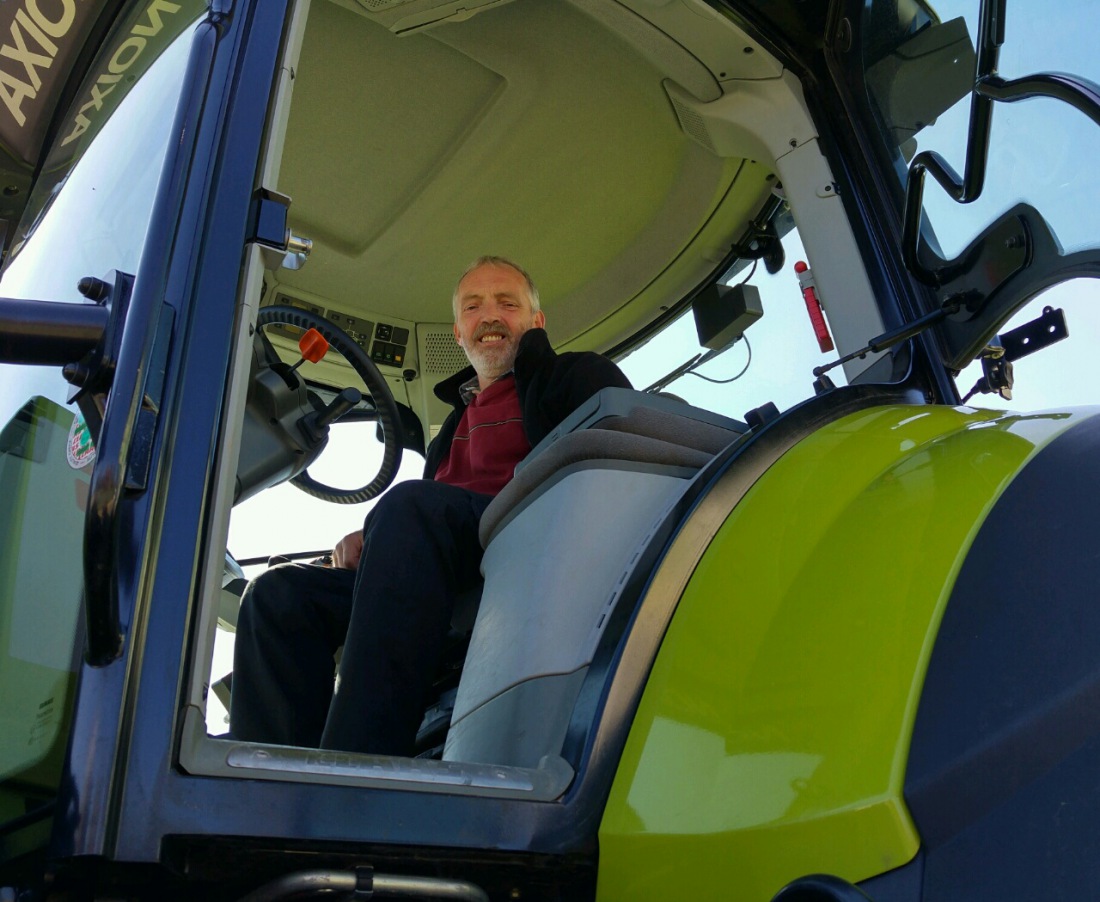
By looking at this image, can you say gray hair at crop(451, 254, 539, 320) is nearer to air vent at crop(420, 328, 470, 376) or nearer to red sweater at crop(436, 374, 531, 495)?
red sweater at crop(436, 374, 531, 495)

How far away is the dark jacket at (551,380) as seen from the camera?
2012 millimetres

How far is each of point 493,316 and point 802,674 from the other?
5.47ft

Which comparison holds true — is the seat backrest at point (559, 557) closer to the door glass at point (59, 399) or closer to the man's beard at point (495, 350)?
the door glass at point (59, 399)

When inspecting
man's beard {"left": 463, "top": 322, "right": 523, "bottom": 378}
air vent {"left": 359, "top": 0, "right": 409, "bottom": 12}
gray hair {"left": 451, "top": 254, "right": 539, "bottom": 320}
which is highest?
air vent {"left": 359, "top": 0, "right": 409, "bottom": 12}

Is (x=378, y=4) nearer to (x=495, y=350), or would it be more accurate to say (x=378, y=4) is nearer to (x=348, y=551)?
(x=495, y=350)

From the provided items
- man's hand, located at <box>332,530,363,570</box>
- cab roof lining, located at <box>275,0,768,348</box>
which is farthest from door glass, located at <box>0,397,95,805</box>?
cab roof lining, located at <box>275,0,768,348</box>

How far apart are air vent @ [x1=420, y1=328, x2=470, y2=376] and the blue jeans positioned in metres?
0.98

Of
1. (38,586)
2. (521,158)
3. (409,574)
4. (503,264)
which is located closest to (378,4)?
(521,158)

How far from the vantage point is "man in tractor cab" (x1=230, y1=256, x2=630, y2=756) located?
150 centimetres

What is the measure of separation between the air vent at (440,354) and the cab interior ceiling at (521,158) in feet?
0.29

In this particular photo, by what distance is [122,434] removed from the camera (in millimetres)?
958

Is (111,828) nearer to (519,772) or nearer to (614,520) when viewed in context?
(519,772)

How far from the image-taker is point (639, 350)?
9.14ft

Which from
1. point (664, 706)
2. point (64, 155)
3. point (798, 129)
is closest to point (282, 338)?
point (64, 155)
